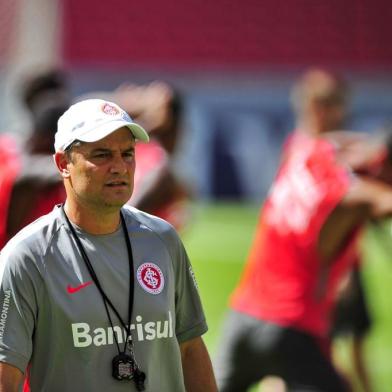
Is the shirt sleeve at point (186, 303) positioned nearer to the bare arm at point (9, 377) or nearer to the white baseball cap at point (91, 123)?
the white baseball cap at point (91, 123)

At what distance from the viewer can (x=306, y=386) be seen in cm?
588

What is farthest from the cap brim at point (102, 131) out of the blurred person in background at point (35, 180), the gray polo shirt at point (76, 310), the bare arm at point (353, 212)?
the blurred person in background at point (35, 180)

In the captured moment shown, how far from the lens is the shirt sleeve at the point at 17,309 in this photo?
374 centimetres

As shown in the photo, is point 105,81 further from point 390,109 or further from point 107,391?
point 107,391

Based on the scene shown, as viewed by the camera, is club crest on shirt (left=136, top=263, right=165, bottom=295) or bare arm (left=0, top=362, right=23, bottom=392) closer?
bare arm (left=0, top=362, right=23, bottom=392)

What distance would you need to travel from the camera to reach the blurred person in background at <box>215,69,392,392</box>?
601 cm

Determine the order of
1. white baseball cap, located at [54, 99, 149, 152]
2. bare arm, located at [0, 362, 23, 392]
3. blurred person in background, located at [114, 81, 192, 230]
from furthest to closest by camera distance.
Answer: blurred person in background, located at [114, 81, 192, 230] < white baseball cap, located at [54, 99, 149, 152] < bare arm, located at [0, 362, 23, 392]

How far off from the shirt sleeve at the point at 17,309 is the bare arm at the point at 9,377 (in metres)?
0.02

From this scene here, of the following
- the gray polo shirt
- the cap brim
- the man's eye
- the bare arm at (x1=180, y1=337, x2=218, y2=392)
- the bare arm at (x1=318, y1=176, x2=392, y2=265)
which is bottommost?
the bare arm at (x1=180, y1=337, x2=218, y2=392)

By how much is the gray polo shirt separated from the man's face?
0.52 ft

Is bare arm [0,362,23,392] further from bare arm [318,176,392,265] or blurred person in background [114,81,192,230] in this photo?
blurred person in background [114,81,192,230]

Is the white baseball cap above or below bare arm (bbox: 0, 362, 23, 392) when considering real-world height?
above

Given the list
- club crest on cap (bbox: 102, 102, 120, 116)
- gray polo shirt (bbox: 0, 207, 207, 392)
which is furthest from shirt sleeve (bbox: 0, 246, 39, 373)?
club crest on cap (bbox: 102, 102, 120, 116)

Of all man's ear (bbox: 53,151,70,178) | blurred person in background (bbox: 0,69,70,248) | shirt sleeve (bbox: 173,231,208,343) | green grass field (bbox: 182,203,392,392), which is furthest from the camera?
green grass field (bbox: 182,203,392,392)
